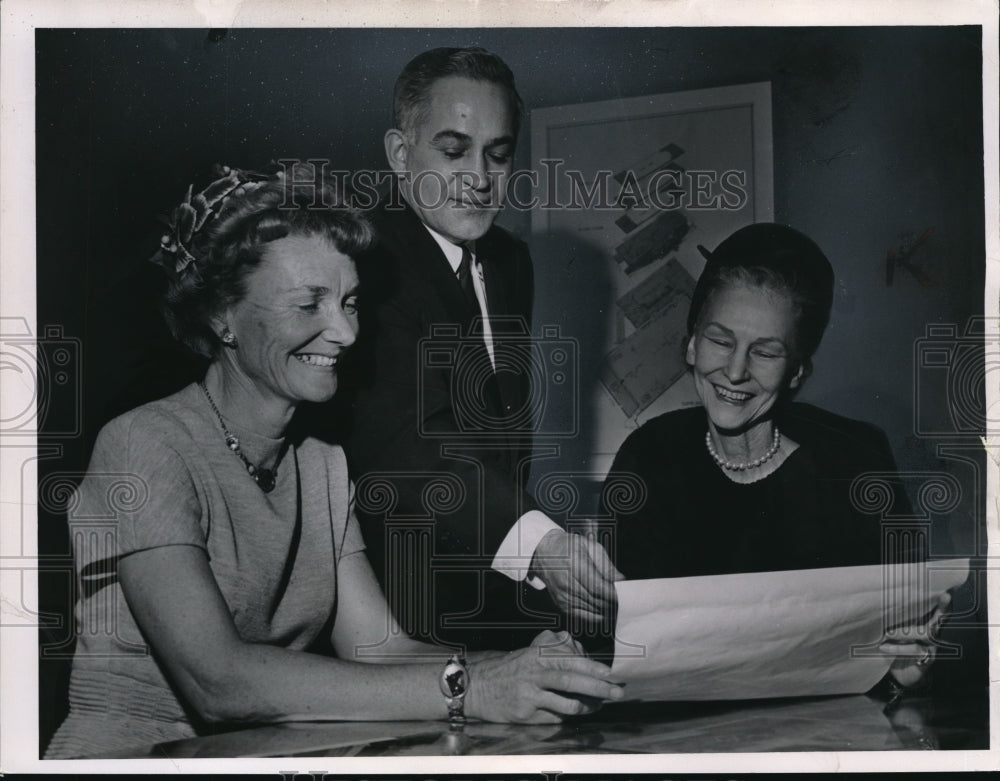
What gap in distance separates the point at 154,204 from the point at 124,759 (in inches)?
60.1

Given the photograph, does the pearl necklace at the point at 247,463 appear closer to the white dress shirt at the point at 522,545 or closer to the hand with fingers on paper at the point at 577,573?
the white dress shirt at the point at 522,545

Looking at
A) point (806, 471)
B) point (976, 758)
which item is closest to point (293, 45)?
point (806, 471)

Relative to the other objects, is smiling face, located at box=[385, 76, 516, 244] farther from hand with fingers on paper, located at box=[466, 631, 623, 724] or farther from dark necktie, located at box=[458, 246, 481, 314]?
hand with fingers on paper, located at box=[466, 631, 623, 724]

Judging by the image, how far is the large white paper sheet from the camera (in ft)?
10.4

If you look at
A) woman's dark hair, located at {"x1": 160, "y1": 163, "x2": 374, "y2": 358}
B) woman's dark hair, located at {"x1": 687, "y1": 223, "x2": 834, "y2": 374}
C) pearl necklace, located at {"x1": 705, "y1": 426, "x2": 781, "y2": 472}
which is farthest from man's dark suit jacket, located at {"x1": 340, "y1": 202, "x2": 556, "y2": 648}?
woman's dark hair, located at {"x1": 687, "y1": 223, "x2": 834, "y2": 374}

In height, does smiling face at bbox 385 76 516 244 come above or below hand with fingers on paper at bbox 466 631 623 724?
above

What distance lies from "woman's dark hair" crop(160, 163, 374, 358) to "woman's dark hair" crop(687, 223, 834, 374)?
3.18 ft

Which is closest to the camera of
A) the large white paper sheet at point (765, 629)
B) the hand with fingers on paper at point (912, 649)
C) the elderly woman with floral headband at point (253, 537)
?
the elderly woman with floral headband at point (253, 537)

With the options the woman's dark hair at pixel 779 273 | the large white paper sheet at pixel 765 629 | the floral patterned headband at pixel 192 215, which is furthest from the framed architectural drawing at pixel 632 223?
the floral patterned headband at pixel 192 215

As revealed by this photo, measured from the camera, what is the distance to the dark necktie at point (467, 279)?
3.22 metres

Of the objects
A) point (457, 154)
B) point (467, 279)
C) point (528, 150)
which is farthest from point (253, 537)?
point (528, 150)

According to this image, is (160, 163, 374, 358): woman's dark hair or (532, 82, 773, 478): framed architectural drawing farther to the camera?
(532, 82, 773, 478): framed architectural drawing

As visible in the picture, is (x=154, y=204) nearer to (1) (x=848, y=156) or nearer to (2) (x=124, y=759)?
(2) (x=124, y=759)

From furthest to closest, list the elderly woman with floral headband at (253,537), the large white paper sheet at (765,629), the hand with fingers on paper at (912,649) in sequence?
the hand with fingers on paper at (912,649) → the large white paper sheet at (765,629) → the elderly woman with floral headband at (253,537)
